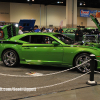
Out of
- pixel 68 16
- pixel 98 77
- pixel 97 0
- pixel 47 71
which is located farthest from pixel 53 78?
pixel 97 0

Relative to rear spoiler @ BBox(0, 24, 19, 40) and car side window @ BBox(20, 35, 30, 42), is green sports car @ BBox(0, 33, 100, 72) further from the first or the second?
rear spoiler @ BBox(0, 24, 19, 40)

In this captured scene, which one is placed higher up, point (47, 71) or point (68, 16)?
point (68, 16)

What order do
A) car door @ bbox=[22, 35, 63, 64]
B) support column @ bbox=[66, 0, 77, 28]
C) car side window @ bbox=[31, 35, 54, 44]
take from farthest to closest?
support column @ bbox=[66, 0, 77, 28] → car side window @ bbox=[31, 35, 54, 44] → car door @ bbox=[22, 35, 63, 64]

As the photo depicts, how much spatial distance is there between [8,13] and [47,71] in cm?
3031

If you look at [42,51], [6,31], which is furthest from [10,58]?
[6,31]

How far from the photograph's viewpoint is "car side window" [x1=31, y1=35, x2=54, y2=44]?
252 inches

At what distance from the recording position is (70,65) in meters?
6.03

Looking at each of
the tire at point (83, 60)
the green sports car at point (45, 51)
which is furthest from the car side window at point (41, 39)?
the tire at point (83, 60)

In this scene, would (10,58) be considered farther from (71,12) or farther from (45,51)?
(71,12)

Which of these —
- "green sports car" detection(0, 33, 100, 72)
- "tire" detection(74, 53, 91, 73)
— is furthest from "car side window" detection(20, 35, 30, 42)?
"tire" detection(74, 53, 91, 73)

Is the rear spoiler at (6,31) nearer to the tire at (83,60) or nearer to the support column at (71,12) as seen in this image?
the tire at (83,60)

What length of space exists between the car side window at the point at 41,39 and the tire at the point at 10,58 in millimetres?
942

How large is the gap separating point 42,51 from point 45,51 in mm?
119

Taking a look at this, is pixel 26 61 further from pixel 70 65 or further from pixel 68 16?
pixel 68 16
